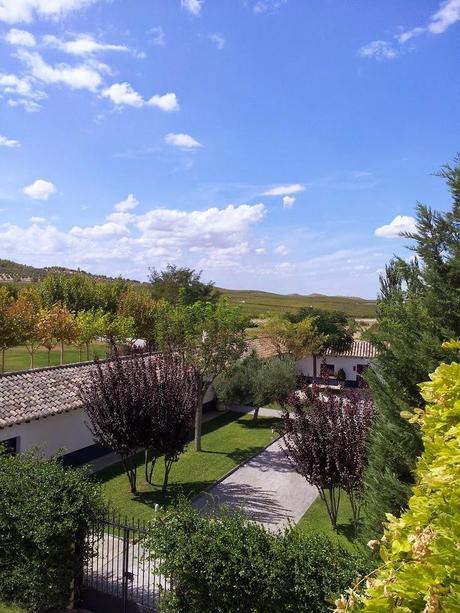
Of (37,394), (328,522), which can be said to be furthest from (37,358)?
(328,522)

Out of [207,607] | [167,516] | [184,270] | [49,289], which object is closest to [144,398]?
[167,516]

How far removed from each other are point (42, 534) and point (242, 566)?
128 inches

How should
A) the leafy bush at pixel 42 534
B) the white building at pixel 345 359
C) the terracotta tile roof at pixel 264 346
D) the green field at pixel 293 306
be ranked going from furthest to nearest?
the green field at pixel 293 306 < the white building at pixel 345 359 < the terracotta tile roof at pixel 264 346 < the leafy bush at pixel 42 534

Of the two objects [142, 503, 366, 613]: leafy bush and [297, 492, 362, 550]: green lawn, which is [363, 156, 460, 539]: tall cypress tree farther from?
[297, 492, 362, 550]: green lawn

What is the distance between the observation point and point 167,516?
6.86 meters

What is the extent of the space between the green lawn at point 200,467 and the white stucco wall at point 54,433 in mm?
1505

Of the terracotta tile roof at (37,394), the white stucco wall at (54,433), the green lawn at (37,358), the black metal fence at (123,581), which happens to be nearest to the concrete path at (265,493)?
the black metal fence at (123,581)

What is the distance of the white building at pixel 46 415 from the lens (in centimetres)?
1362

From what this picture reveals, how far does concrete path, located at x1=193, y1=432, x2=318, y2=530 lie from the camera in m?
12.6

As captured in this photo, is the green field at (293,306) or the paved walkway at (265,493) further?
the green field at (293,306)

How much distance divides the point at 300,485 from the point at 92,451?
24.1 ft

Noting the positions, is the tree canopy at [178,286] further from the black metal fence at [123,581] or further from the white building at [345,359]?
the black metal fence at [123,581]

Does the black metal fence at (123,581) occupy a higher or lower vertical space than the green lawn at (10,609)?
higher

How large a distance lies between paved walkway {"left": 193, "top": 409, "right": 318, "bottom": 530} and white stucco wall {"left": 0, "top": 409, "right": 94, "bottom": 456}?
488cm
